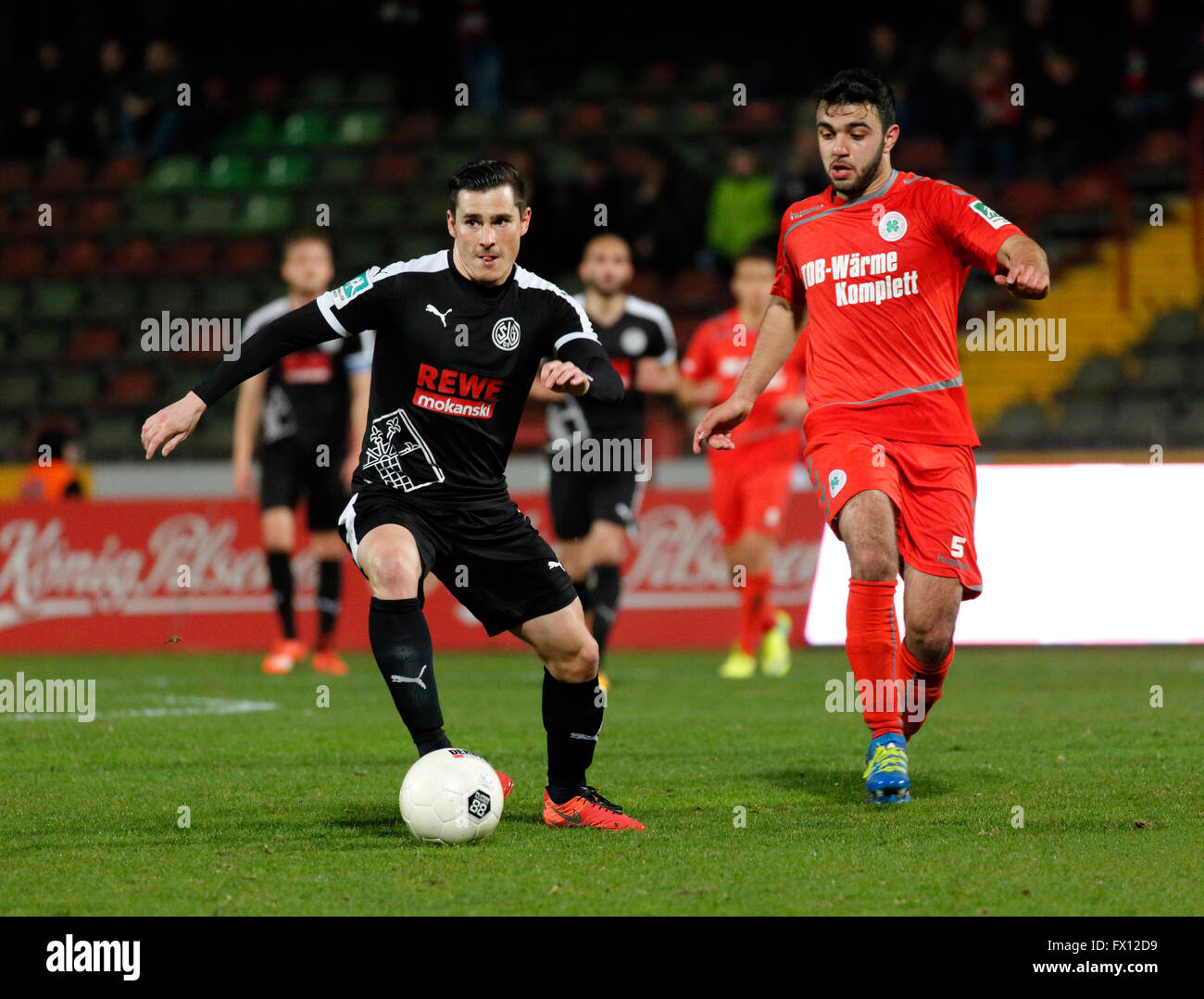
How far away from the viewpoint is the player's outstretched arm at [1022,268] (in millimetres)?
5207

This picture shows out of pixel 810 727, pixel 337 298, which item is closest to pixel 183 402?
pixel 337 298

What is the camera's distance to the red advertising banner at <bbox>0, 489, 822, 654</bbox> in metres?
12.8

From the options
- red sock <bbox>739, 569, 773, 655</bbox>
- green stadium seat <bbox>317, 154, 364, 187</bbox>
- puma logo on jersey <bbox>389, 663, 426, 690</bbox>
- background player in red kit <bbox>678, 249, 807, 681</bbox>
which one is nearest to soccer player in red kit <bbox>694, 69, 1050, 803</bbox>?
puma logo on jersey <bbox>389, 663, 426, 690</bbox>

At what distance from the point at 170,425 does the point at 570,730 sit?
155 cm

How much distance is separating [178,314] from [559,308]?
13865 millimetres

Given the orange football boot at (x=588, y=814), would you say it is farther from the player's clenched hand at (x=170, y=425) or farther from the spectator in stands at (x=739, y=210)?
the spectator in stands at (x=739, y=210)

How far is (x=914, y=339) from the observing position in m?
5.95

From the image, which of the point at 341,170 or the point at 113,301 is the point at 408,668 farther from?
the point at 341,170

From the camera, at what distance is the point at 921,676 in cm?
601

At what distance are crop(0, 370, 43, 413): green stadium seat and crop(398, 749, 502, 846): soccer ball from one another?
45.1 feet

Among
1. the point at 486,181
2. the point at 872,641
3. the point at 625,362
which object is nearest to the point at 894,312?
the point at 872,641

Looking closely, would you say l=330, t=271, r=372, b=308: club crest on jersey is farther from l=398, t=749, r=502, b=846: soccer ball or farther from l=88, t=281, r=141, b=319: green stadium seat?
l=88, t=281, r=141, b=319: green stadium seat

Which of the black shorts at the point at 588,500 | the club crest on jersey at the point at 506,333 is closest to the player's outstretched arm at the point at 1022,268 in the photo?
the club crest on jersey at the point at 506,333

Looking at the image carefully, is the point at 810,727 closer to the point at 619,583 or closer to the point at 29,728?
the point at 619,583
